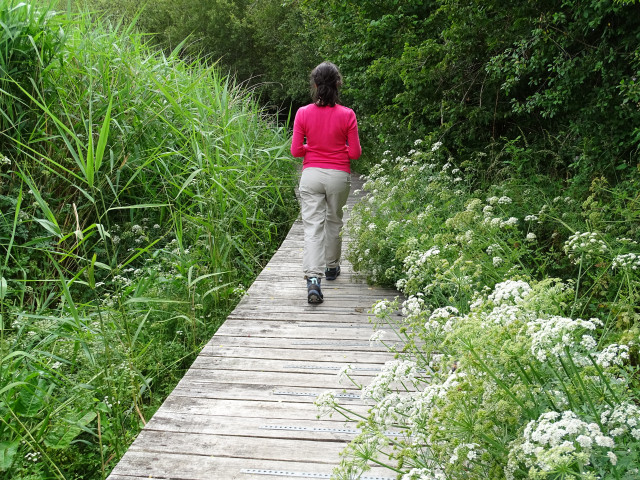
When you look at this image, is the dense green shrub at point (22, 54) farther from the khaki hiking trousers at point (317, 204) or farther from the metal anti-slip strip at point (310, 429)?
the metal anti-slip strip at point (310, 429)

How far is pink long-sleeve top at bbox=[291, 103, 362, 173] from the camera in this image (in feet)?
15.8

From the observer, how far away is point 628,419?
1.47 meters

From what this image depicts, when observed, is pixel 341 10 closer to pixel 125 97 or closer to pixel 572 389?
pixel 125 97

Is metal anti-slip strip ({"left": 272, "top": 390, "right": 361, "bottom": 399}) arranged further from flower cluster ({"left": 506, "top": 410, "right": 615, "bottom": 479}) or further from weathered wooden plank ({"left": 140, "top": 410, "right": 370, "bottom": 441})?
flower cluster ({"left": 506, "top": 410, "right": 615, "bottom": 479})

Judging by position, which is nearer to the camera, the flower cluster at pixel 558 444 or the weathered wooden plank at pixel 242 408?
the flower cluster at pixel 558 444

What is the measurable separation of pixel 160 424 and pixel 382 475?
1.17 meters

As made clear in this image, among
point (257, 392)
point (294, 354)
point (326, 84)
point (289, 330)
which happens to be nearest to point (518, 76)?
point (326, 84)

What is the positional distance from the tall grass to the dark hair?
3.49 ft

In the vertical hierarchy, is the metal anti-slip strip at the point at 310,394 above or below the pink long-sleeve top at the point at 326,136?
below

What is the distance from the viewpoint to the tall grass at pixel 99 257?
118 inches

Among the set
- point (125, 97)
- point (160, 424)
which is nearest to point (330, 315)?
point (160, 424)

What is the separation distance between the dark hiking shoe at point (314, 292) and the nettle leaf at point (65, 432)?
2147 millimetres

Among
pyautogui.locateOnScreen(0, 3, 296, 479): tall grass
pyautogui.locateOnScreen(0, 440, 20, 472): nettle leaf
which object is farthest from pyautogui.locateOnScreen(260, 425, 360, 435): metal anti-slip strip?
pyautogui.locateOnScreen(0, 440, 20, 472): nettle leaf

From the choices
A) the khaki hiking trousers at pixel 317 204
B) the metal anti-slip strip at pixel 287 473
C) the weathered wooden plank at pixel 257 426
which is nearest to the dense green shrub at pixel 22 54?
the khaki hiking trousers at pixel 317 204
